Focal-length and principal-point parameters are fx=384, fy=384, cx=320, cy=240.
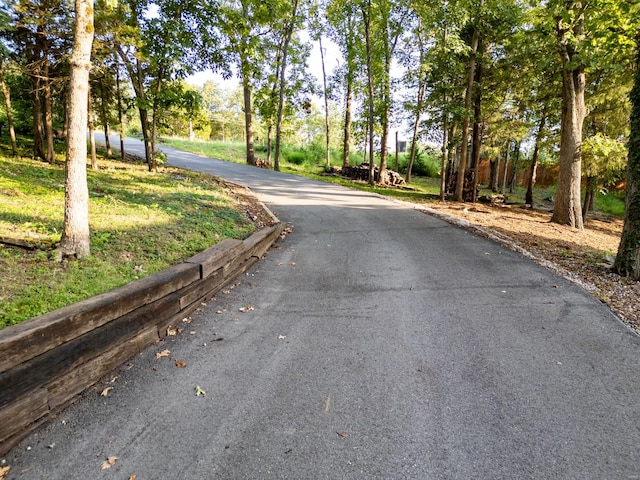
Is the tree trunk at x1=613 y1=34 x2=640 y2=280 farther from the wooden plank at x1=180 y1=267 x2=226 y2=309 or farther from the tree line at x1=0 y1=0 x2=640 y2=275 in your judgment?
the wooden plank at x1=180 y1=267 x2=226 y2=309

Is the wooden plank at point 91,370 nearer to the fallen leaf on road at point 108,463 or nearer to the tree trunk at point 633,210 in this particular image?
the fallen leaf on road at point 108,463

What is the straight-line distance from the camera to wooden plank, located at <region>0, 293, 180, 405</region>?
7.47ft

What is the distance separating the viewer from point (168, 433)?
248 centimetres

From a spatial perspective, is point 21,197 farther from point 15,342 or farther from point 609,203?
point 609,203

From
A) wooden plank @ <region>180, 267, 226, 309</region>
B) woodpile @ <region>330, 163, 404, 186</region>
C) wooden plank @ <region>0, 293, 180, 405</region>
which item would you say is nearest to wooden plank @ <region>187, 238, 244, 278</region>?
wooden plank @ <region>180, 267, 226, 309</region>

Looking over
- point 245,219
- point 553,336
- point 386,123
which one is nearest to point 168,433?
point 553,336

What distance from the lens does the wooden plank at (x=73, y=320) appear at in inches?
92.2

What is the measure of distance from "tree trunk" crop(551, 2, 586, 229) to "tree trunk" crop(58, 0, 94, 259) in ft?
36.2

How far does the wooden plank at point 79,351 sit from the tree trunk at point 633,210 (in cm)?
687

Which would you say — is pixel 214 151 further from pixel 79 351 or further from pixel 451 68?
pixel 79 351

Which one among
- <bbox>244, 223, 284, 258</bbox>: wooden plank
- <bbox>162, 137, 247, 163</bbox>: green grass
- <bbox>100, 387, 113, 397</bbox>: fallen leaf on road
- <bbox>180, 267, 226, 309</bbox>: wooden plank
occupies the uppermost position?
<bbox>162, 137, 247, 163</bbox>: green grass

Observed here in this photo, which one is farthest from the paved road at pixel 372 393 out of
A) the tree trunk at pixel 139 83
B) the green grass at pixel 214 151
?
the green grass at pixel 214 151

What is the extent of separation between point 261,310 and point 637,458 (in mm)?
3427

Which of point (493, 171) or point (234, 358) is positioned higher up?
point (493, 171)
